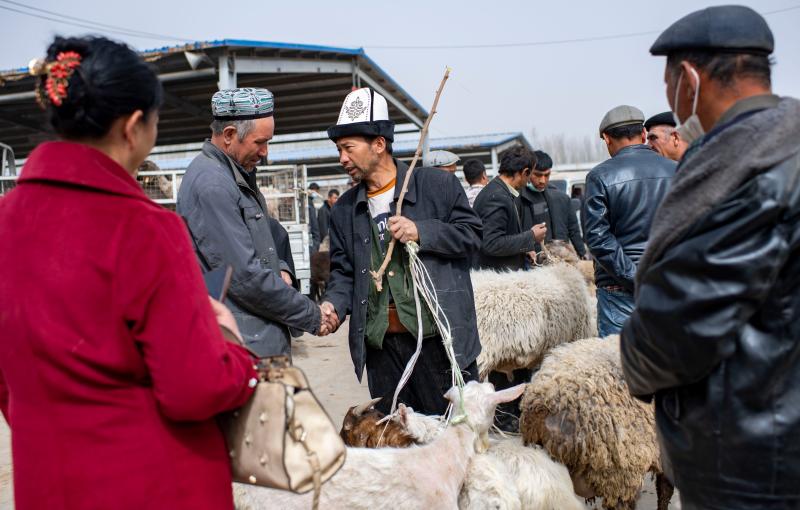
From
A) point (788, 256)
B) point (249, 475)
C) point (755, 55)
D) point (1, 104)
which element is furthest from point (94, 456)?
point (1, 104)

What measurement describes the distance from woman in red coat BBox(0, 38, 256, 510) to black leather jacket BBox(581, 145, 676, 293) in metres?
2.90

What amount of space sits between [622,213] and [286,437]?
299 centimetres

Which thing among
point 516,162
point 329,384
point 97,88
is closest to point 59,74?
point 97,88

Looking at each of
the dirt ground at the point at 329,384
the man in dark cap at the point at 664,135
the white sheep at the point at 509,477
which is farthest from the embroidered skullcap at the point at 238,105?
the man in dark cap at the point at 664,135

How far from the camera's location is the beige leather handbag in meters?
1.47

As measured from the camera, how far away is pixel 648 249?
162cm

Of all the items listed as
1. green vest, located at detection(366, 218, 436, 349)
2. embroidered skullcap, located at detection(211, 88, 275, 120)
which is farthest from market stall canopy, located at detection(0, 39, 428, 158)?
green vest, located at detection(366, 218, 436, 349)

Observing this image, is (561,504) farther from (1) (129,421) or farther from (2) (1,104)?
(2) (1,104)

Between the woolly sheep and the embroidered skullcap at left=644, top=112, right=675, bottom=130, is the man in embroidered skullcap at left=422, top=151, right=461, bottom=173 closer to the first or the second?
the embroidered skullcap at left=644, top=112, right=675, bottom=130

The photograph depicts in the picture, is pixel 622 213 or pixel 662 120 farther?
pixel 662 120

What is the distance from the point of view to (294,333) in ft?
11.5

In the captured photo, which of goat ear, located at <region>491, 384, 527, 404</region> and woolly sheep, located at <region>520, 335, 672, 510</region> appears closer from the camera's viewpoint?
goat ear, located at <region>491, 384, 527, 404</region>

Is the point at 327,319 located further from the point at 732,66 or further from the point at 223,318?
the point at 732,66

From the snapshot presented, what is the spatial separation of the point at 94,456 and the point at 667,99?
181 centimetres
